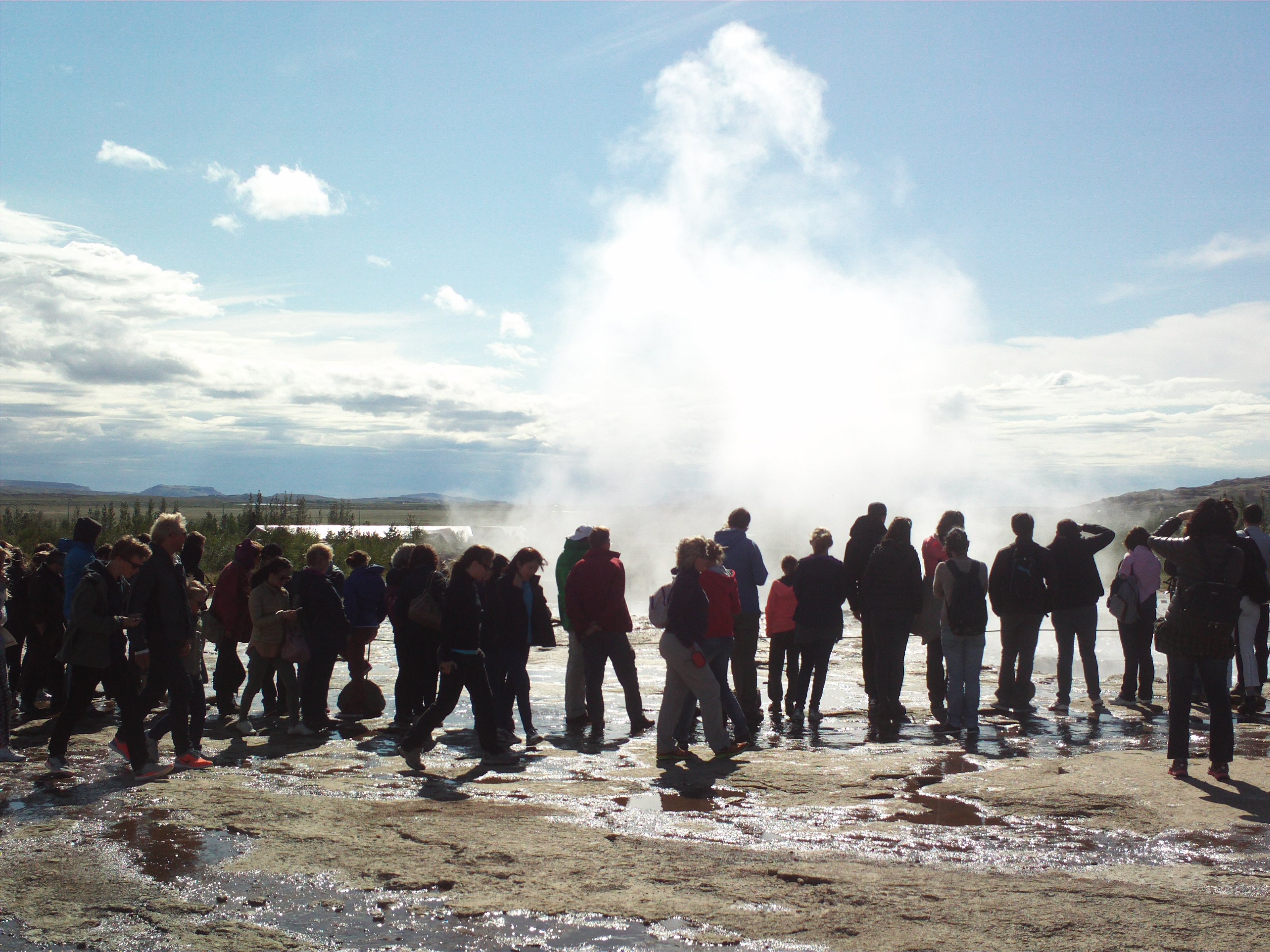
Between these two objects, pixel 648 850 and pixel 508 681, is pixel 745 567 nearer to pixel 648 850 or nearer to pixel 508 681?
pixel 508 681

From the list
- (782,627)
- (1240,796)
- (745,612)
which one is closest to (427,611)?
(745,612)

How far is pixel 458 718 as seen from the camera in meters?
11.0

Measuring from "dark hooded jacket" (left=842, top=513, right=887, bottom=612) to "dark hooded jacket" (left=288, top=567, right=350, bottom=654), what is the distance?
198 inches

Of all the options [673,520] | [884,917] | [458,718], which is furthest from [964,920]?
[673,520]

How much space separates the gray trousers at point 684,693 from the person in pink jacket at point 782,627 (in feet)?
7.04

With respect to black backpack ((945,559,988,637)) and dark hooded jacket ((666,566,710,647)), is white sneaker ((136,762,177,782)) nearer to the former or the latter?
dark hooded jacket ((666,566,710,647))

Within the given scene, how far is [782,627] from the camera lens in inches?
416

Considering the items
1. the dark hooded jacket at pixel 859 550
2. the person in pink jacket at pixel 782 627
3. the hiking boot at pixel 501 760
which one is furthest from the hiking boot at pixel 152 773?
the dark hooded jacket at pixel 859 550

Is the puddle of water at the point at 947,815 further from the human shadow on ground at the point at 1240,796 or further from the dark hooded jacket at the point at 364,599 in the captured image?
the dark hooded jacket at the point at 364,599

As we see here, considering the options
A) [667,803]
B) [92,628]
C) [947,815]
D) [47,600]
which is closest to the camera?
[947,815]

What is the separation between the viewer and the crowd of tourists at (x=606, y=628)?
303 inches

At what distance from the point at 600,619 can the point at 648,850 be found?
3834 millimetres

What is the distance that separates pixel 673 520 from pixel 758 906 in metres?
49.3

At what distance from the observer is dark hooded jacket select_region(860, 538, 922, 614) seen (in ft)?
32.0
